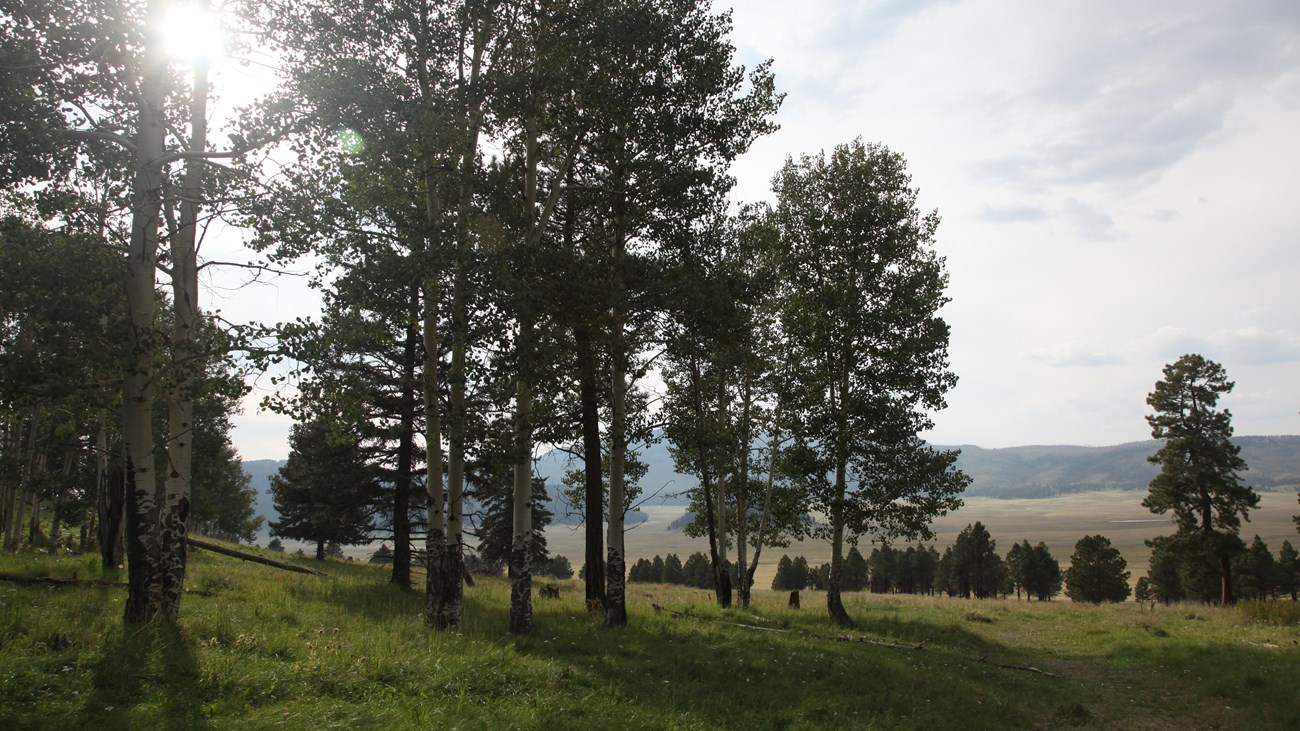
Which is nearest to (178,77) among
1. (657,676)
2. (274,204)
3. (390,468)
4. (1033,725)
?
(274,204)

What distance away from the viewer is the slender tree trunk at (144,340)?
31.8ft

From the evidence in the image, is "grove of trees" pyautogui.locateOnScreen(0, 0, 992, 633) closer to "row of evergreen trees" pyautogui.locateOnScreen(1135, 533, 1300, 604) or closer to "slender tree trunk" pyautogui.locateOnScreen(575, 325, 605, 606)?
"slender tree trunk" pyautogui.locateOnScreen(575, 325, 605, 606)

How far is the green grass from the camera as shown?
7.52m

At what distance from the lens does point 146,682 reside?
7.55m

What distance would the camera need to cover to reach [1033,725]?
36.6 ft

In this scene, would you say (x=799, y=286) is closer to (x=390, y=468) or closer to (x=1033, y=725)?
(x=1033, y=725)

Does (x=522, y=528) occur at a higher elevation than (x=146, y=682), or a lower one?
higher

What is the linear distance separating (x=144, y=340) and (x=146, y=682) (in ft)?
15.2

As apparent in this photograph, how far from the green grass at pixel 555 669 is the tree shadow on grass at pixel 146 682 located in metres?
0.03

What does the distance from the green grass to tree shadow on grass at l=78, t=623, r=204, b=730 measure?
0.09 feet

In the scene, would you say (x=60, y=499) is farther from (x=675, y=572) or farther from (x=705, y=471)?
(x=675, y=572)

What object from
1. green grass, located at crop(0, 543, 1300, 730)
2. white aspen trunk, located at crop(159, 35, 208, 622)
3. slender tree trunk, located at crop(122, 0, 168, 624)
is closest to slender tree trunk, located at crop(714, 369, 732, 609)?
green grass, located at crop(0, 543, 1300, 730)

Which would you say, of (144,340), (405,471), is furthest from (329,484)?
(144,340)

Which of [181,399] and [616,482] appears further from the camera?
[616,482]
